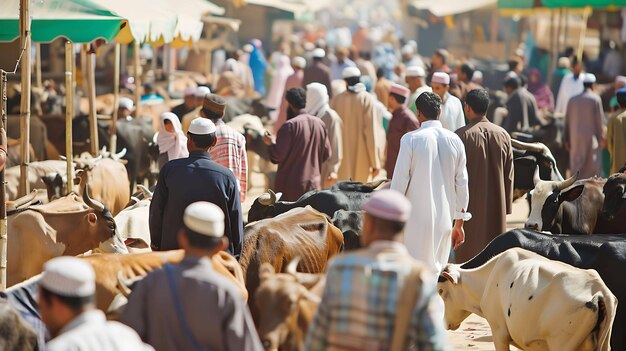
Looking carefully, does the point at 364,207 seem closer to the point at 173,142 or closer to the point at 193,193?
the point at 193,193

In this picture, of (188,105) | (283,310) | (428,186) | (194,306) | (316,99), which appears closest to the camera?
(194,306)

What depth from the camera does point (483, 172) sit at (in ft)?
32.2

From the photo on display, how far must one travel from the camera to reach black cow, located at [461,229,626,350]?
7844 mm

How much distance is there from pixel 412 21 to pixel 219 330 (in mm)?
45459

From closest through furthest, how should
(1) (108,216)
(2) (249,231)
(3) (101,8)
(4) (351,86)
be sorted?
1. (2) (249,231)
2. (1) (108,216)
3. (3) (101,8)
4. (4) (351,86)

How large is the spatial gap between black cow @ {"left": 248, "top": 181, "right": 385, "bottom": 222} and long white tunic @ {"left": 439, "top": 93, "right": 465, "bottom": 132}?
3.99ft

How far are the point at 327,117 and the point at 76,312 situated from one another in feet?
28.5

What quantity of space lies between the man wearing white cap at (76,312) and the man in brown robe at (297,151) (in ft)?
23.0

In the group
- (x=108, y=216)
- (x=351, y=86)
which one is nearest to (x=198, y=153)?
(x=108, y=216)

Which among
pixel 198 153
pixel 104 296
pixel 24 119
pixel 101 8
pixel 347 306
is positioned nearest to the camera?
pixel 347 306

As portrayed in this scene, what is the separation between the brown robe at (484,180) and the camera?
9.78 m

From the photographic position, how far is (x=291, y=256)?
8.19 m

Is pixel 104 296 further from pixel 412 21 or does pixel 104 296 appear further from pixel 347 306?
pixel 412 21

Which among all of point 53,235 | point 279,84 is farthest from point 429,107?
point 279,84
